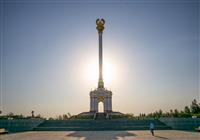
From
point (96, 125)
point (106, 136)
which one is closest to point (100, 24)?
point (96, 125)

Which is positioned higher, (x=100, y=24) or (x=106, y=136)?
(x=100, y=24)

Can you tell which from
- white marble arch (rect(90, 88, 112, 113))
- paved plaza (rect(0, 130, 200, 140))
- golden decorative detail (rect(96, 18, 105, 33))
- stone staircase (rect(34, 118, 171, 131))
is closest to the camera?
paved plaza (rect(0, 130, 200, 140))

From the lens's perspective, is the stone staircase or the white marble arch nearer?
the stone staircase

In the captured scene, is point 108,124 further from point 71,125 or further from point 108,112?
point 108,112

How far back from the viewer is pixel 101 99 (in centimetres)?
5634

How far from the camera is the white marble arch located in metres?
55.9

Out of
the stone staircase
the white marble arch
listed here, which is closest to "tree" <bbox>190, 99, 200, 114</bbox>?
the white marble arch

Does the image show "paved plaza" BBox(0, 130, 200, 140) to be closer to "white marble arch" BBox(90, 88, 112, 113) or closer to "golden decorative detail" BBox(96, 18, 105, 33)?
"white marble arch" BBox(90, 88, 112, 113)

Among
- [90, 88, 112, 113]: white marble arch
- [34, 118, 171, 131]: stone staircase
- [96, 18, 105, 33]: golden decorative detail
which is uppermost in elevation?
[96, 18, 105, 33]: golden decorative detail

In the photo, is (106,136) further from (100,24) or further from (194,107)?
(194,107)

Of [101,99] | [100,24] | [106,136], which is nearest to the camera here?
[106,136]

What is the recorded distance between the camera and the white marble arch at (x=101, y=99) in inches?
2201

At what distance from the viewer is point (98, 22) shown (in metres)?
60.3

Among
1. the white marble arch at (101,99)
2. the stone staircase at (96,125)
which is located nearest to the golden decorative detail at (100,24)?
the white marble arch at (101,99)
